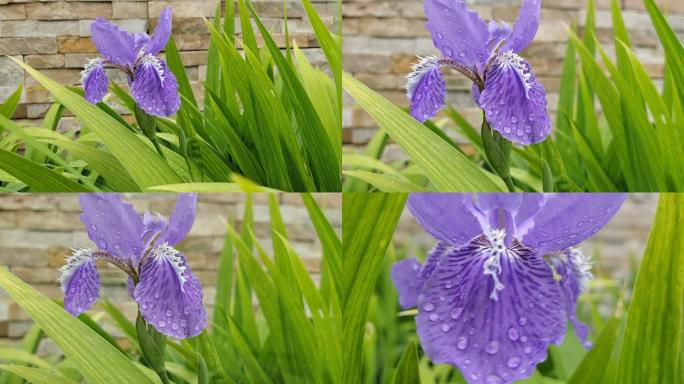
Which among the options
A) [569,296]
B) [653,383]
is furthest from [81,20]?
[653,383]

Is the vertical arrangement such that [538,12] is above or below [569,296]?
above

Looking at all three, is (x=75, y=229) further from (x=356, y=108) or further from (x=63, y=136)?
(x=356, y=108)

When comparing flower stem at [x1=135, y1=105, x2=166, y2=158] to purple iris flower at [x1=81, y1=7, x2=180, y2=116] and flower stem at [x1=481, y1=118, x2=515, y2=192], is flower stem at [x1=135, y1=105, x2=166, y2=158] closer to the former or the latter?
purple iris flower at [x1=81, y1=7, x2=180, y2=116]

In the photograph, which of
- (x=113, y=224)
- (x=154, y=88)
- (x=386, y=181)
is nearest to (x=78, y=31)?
(x=154, y=88)

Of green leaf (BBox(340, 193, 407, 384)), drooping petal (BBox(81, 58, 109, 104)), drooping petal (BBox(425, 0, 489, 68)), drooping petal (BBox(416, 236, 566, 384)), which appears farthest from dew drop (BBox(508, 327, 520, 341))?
drooping petal (BBox(81, 58, 109, 104))

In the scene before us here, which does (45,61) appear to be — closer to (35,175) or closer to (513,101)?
(35,175)

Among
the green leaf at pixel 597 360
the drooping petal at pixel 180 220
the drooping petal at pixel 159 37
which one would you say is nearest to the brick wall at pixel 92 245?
the drooping petal at pixel 180 220
